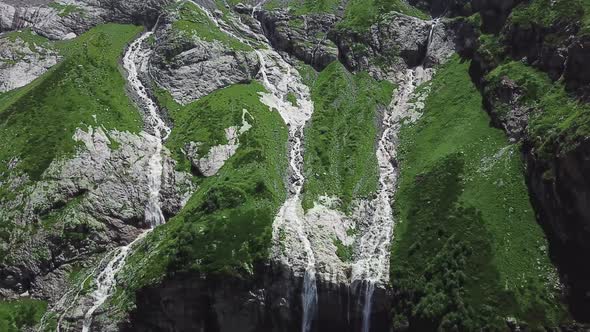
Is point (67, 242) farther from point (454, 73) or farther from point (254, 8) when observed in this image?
point (254, 8)

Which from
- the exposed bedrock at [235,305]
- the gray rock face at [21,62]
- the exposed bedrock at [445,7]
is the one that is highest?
the exposed bedrock at [445,7]

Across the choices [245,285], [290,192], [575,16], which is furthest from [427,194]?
[575,16]

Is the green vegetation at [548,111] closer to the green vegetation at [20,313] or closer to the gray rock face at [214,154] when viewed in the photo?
the gray rock face at [214,154]

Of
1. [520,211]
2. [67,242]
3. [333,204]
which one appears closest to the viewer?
[520,211]

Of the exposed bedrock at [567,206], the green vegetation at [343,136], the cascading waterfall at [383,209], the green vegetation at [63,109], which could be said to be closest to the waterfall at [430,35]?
the cascading waterfall at [383,209]

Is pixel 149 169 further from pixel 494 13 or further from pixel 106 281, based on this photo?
pixel 494 13

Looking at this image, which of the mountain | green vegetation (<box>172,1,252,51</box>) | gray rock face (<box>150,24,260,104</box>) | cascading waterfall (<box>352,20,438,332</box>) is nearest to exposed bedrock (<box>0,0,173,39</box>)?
green vegetation (<box>172,1,252,51</box>)

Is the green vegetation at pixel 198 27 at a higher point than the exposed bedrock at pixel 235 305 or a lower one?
higher
